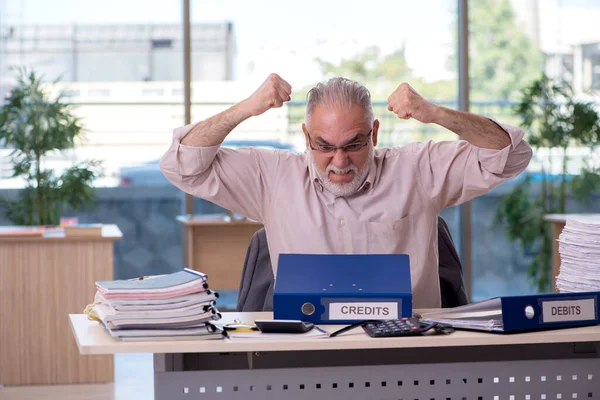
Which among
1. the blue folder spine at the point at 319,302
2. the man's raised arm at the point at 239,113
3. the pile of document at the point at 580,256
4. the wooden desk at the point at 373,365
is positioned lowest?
the wooden desk at the point at 373,365

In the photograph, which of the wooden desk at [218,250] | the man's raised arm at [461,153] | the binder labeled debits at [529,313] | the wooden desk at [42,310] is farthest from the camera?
the wooden desk at [218,250]

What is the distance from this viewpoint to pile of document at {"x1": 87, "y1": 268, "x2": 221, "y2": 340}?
1.94 m

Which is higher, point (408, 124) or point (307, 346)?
point (408, 124)

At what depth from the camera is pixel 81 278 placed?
4.64 meters

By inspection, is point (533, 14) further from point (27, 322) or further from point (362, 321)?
point (362, 321)

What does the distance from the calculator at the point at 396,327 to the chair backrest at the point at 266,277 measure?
0.82 meters

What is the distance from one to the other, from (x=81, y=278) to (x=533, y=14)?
4.33m

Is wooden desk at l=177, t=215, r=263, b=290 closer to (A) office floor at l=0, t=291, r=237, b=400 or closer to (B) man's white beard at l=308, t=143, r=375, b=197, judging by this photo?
(A) office floor at l=0, t=291, r=237, b=400

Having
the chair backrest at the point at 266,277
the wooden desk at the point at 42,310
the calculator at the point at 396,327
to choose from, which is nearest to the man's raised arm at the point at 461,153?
the chair backrest at the point at 266,277

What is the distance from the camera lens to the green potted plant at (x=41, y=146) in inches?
217

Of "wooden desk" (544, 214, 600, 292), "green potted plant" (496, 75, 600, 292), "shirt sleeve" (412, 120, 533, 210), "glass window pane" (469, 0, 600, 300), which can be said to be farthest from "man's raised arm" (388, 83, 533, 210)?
"glass window pane" (469, 0, 600, 300)

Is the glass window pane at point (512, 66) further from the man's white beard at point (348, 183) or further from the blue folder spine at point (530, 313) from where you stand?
the blue folder spine at point (530, 313)

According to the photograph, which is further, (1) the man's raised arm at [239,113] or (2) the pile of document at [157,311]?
(1) the man's raised arm at [239,113]

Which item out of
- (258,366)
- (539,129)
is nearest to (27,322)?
(258,366)
